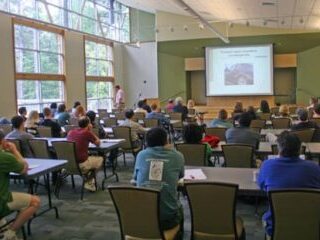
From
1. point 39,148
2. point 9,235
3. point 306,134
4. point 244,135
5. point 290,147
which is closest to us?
point 290,147

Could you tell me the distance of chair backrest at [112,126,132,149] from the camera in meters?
7.28

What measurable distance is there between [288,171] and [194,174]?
1.08 meters

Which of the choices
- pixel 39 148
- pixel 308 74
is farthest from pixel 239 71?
pixel 39 148

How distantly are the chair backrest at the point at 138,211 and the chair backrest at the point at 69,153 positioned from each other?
276 centimetres

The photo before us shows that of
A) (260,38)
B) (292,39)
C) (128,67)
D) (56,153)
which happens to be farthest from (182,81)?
(56,153)

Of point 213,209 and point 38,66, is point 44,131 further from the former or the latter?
point 38,66

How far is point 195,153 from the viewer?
4.74 m

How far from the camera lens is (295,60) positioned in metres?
17.3

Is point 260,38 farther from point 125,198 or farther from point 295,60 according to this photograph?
point 125,198

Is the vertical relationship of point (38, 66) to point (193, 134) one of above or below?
above

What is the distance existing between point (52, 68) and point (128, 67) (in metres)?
6.35

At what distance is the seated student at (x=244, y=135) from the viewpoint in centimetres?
528

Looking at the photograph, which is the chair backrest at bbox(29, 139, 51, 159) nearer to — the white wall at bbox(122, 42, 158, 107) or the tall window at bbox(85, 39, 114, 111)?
the tall window at bbox(85, 39, 114, 111)

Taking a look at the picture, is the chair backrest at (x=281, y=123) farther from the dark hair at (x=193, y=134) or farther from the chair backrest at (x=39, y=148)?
the chair backrest at (x=39, y=148)
